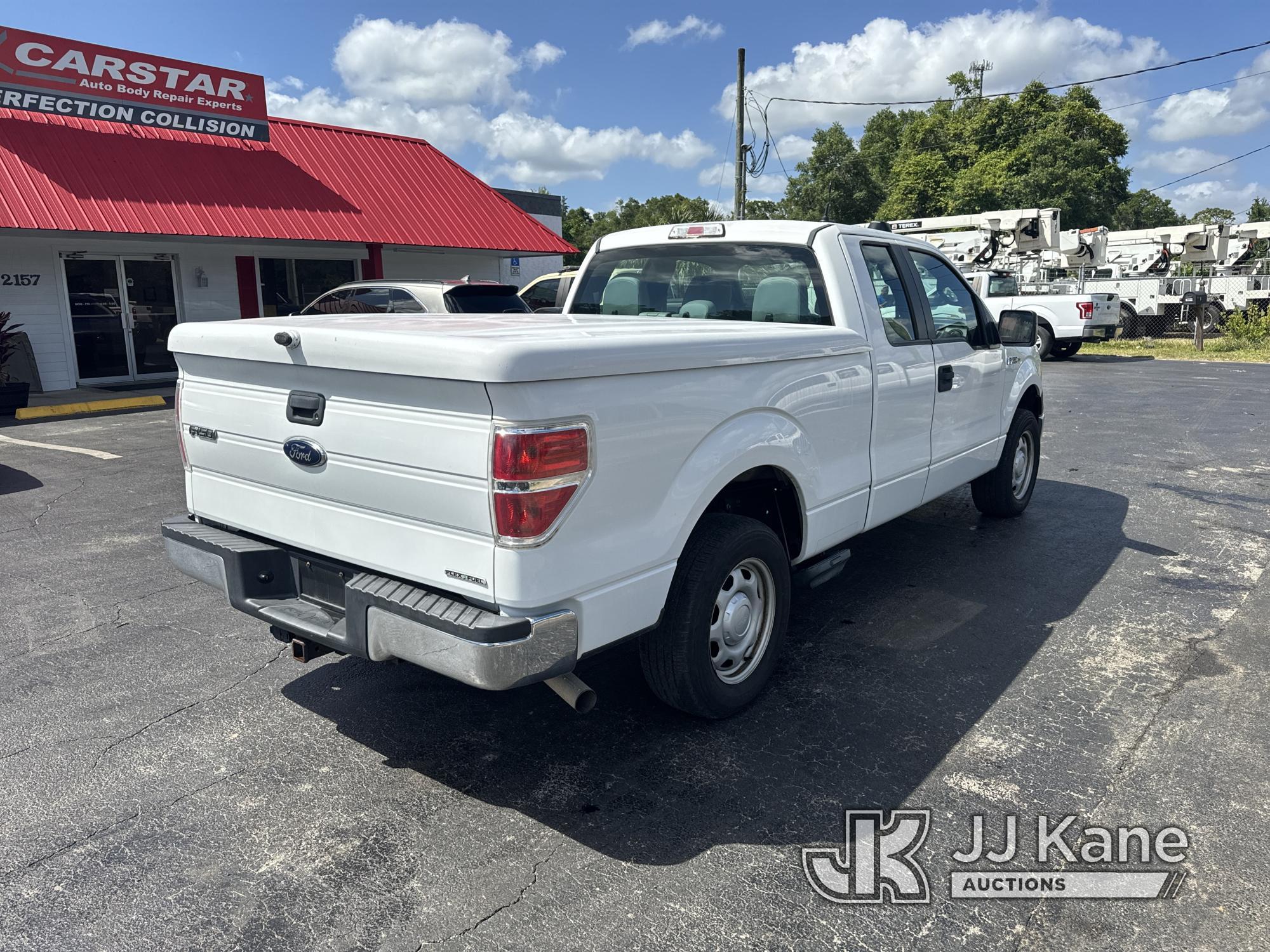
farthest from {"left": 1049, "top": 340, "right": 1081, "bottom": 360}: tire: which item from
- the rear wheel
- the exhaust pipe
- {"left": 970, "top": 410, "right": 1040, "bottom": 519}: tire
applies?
the exhaust pipe

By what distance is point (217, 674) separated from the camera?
4.14 metres

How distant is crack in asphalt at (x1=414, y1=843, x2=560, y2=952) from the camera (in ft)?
8.15

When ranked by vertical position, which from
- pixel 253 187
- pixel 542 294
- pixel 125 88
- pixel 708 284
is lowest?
pixel 708 284

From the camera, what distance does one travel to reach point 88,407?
1276cm

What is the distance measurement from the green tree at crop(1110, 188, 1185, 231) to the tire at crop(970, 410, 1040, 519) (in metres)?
53.9

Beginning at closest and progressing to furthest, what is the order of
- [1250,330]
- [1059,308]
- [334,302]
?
[334,302], [1059,308], [1250,330]

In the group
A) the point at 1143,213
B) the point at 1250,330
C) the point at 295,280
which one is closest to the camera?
the point at 295,280

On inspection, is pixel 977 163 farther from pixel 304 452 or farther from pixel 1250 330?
pixel 304 452

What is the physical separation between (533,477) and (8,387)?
12.8 m

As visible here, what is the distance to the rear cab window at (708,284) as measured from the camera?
4438mm

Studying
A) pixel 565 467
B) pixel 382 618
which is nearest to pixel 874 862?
pixel 565 467

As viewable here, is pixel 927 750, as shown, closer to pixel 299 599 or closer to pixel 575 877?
pixel 575 877

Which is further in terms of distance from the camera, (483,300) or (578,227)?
(578,227)

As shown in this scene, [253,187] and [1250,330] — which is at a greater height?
[253,187]
